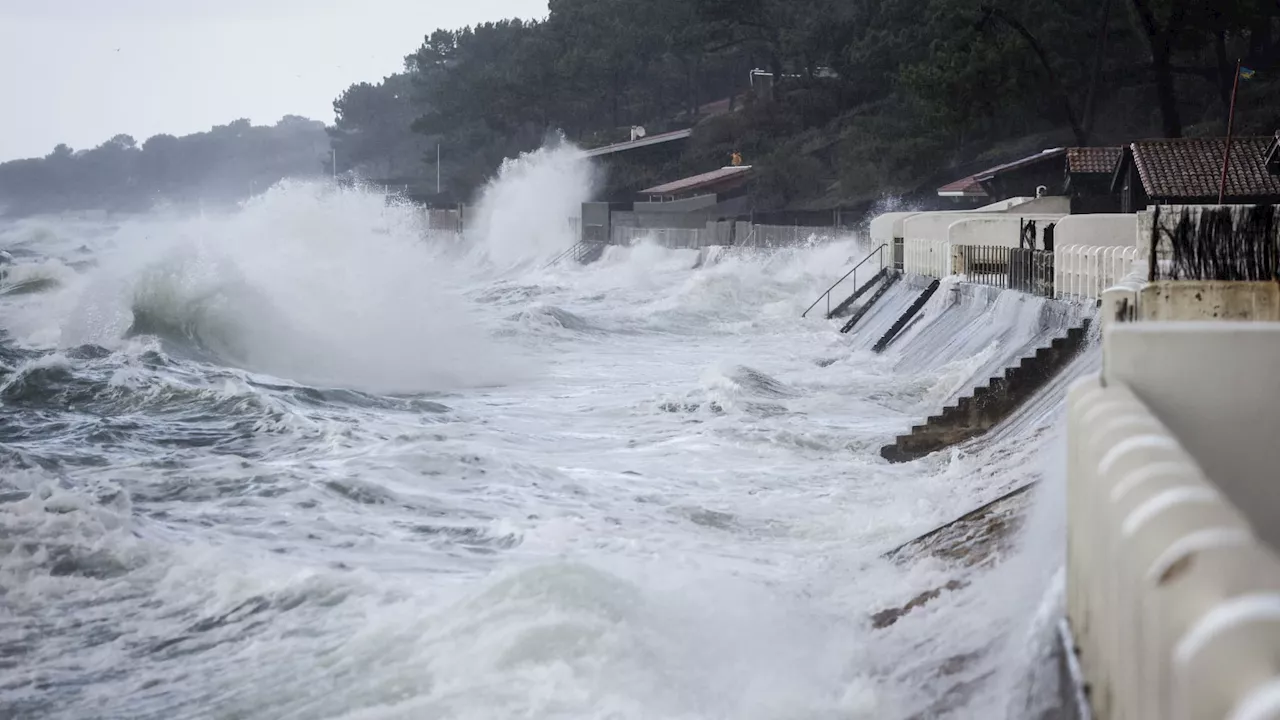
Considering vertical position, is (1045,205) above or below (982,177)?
below

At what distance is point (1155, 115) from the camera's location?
50.5 meters

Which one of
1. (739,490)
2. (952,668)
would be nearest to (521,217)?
(739,490)

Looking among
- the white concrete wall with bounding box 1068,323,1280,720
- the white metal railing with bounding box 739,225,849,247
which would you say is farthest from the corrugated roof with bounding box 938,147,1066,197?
the white concrete wall with bounding box 1068,323,1280,720

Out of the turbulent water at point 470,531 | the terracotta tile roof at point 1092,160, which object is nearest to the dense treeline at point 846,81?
the terracotta tile roof at point 1092,160

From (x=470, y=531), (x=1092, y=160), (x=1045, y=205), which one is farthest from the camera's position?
(x=1092, y=160)

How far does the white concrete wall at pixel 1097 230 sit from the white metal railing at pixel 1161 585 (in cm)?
1482

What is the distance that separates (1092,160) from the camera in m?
36.5

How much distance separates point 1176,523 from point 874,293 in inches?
1220

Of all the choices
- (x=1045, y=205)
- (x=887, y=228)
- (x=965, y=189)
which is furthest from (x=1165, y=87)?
(x=887, y=228)

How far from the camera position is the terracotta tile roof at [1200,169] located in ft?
90.9

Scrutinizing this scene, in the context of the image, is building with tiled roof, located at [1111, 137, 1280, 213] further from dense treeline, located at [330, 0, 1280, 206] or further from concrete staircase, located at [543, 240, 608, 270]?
concrete staircase, located at [543, 240, 608, 270]

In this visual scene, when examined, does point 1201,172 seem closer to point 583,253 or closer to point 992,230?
point 992,230

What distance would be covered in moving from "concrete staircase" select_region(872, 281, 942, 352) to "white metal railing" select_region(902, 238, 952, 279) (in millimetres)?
335

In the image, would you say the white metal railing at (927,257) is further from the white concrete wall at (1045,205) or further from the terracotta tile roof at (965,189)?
the terracotta tile roof at (965,189)
